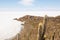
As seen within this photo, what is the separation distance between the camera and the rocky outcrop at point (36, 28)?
13481 mm

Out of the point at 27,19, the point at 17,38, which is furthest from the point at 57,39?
the point at 17,38

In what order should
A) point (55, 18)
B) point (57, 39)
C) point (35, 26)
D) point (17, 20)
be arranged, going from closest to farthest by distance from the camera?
point (57, 39) < point (55, 18) < point (35, 26) < point (17, 20)

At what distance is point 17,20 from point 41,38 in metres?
8.00

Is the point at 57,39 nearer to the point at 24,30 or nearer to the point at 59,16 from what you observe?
the point at 59,16

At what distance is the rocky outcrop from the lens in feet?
44.2

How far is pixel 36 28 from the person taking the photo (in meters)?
16.1

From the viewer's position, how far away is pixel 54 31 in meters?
13.7

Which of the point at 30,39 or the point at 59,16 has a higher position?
the point at 59,16

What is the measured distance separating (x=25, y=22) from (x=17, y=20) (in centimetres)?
89

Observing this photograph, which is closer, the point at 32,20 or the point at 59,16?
the point at 59,16

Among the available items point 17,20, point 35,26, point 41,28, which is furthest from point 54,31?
point 17,20

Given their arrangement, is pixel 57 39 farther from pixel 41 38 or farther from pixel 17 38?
pixel 17 38

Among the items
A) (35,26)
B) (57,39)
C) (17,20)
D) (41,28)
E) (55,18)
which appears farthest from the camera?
(17,20)

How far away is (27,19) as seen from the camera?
17.1 m
